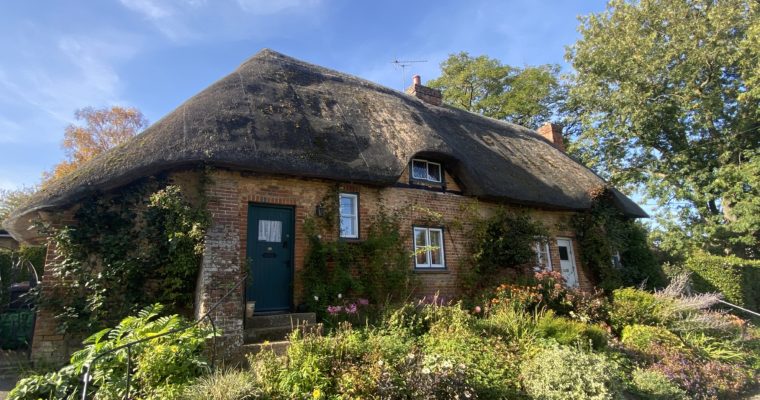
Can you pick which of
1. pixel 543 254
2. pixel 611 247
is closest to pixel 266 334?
pixel 543 254

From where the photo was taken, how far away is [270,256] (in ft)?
25.9

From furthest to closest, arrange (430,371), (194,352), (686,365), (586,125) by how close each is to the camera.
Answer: (586,125) < (686,365) < (194,352) < (430,371)

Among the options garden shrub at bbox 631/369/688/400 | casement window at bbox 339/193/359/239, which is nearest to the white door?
garden shrub at bbox 631/369/688/400

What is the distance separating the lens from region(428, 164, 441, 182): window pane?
10.7 m

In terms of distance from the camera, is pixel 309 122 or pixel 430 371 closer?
pixel 430 371

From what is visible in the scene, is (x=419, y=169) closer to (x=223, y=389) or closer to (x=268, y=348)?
(x=268, y=348)

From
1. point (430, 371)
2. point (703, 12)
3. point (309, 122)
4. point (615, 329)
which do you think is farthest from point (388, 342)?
point (703, 12)

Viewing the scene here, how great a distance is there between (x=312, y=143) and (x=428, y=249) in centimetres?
375

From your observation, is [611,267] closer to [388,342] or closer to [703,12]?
[388,342]

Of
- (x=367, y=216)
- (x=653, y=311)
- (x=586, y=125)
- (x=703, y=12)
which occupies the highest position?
(x=703, y=12)

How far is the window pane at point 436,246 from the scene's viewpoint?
9969 millimetres

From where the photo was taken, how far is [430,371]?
4.65 m

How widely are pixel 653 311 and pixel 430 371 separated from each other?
738cm

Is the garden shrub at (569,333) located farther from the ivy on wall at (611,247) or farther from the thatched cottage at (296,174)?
the ivy on wall at (611,247)
